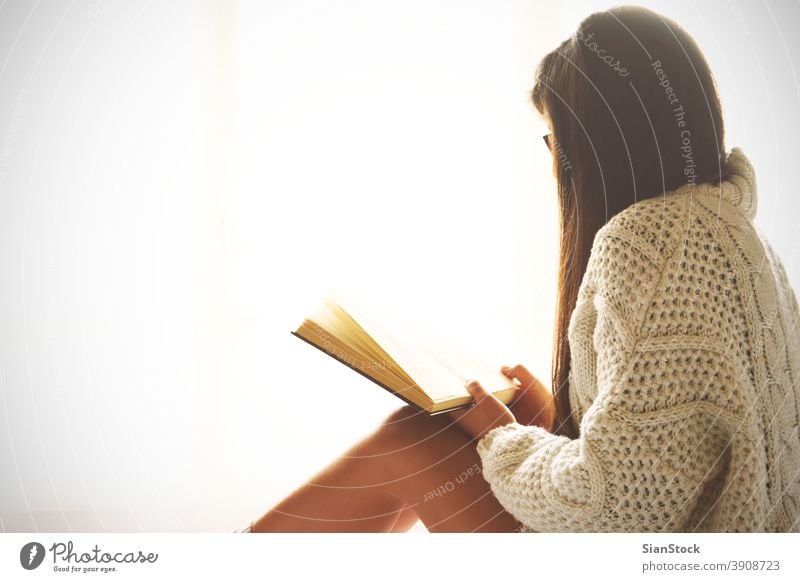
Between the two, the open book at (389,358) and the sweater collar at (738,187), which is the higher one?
the sweater collar at (738,187)

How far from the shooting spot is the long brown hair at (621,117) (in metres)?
0.56

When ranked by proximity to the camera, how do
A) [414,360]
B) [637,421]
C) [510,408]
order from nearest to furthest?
[637,421]
[414,360]
[510,408]

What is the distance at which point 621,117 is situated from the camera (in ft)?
1.91

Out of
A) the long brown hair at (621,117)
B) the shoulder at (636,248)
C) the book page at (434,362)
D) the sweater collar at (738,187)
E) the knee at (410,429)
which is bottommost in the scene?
the knee at (410,429)

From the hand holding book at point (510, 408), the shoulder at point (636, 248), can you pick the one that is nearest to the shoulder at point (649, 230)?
the shoulder at point (636, 248)

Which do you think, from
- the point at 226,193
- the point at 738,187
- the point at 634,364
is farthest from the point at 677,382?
the point at 226,193

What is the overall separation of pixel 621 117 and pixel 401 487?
0.38m

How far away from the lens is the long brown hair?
559 millimetres

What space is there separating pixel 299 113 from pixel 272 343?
0.27 metres

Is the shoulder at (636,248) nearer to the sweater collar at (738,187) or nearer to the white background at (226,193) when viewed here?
the sweater collar at (738,187)

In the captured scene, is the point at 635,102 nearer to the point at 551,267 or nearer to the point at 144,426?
the point at 551,267

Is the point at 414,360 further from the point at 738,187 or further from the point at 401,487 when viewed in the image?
the point at 738,187

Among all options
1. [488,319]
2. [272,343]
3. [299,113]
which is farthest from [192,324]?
[488,319]
